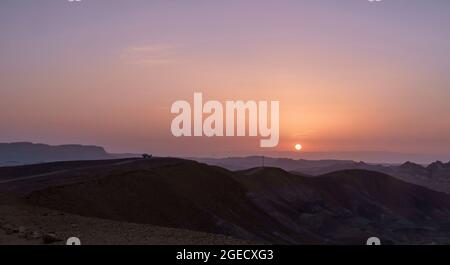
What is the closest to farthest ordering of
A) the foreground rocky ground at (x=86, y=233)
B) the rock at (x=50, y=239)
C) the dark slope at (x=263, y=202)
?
the rock at (x=50, y=239), the foreground rocky ground at (x=86, y=233), the dark slope at (x=263, y=202)

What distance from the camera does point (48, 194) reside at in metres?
35.8

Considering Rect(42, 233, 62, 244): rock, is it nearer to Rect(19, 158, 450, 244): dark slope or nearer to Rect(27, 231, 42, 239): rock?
Rect(27, 231, 42, 239): rock

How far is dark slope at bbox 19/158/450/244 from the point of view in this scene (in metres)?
43.5

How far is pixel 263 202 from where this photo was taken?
68.2m

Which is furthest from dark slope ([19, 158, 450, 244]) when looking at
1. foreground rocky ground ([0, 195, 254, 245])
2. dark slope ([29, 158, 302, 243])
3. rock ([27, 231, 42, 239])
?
rock ([27, 231, 42, 239])

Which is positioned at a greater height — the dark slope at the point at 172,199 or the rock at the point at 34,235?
the rock at the point at 34,235

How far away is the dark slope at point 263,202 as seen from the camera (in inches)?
1714

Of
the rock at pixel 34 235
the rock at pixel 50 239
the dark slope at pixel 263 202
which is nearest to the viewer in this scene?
the rock at pixel 50 239

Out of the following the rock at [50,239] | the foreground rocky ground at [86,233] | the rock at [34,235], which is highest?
the rock at [50,239]

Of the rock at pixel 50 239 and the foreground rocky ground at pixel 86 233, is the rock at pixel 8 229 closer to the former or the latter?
the foreground rocky ground at pixel 86 233

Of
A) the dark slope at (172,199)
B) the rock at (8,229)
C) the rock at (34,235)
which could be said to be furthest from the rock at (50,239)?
the dark slope at (172,199)

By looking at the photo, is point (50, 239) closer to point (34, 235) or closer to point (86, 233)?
point (34, 235)
